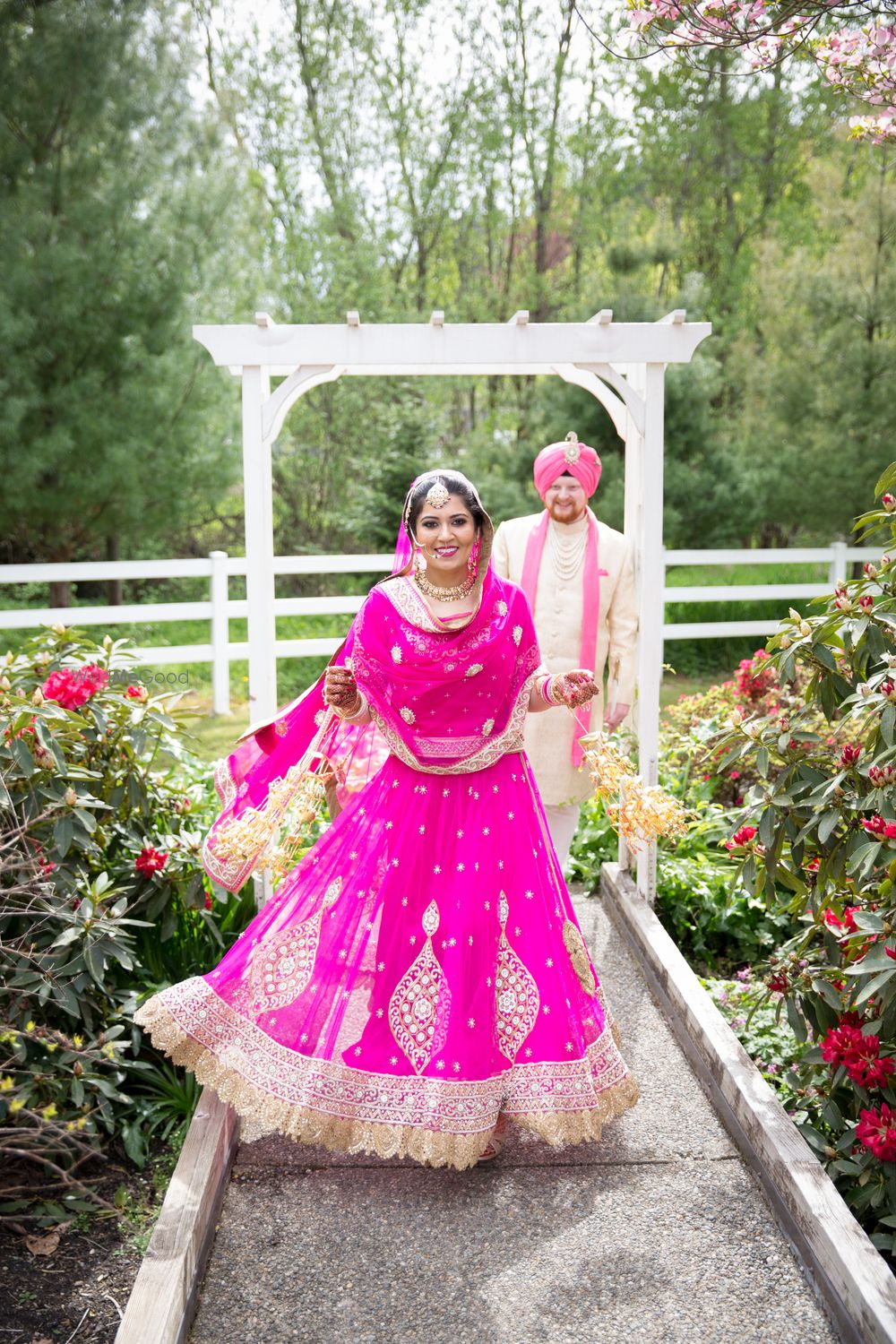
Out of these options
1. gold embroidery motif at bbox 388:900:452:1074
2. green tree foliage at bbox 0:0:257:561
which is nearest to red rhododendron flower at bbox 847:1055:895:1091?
gold embroidery motif at bbox 388:900:452:1074

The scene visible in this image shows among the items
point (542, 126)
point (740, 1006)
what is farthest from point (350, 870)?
point (542, 126)

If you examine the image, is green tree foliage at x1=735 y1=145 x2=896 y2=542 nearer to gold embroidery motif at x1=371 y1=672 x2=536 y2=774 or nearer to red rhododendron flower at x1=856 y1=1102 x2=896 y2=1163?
gold embroidery motif at x1=371 y1=672 x2=536 y2=774

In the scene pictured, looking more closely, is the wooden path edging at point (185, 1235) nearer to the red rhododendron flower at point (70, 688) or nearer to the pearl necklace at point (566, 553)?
the red rhododendron flower at point (70, 688)

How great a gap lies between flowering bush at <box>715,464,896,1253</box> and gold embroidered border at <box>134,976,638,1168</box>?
571 mm

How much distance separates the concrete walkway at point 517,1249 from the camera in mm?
2441

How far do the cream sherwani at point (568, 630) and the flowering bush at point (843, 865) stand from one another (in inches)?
38.9

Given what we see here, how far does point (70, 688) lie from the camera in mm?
3596

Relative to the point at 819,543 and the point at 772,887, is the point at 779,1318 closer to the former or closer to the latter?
the point at 772,887

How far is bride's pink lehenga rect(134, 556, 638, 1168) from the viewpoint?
9.49 feet

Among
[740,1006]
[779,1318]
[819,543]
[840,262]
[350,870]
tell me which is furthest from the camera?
[819,543]

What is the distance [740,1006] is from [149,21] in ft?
26.7

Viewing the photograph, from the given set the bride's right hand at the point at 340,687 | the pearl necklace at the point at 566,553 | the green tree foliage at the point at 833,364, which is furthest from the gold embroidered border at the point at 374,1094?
the green tree foliage at the point at 833,364

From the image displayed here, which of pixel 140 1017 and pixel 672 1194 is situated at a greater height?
pixel 140 1017

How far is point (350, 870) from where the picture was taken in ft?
10.3
